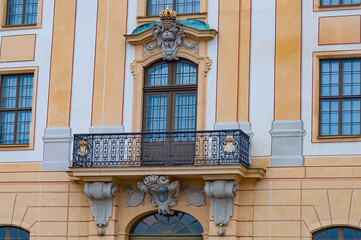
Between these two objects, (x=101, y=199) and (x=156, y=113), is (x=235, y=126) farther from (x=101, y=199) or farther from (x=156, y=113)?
(x=101, y=199)

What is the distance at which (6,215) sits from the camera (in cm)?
2500

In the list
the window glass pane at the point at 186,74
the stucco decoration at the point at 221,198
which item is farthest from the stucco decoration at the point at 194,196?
the window glass pane at the point at 186,74

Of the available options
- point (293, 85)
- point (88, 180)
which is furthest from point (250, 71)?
point (88, 180)

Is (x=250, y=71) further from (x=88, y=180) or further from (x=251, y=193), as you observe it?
(x=88, y=180)

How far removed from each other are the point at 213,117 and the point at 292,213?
333 cm

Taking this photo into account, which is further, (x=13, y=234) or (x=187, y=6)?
(x=187, y=6)

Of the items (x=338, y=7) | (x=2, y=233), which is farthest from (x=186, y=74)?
(x=2, y=233)

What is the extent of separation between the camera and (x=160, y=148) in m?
23.8

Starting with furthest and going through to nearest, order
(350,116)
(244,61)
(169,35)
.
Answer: (169,35) < (244,61) < (350,116)

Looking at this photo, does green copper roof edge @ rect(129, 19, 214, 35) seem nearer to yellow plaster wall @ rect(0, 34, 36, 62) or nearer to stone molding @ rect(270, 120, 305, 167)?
yellow plaster wall @ rect(0, 34, 36, 62)

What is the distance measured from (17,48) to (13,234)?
5307mm

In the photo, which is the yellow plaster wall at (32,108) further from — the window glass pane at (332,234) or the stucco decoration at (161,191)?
the window glass pane at (332,234)

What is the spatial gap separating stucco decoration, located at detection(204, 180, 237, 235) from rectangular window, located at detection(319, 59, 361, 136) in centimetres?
278

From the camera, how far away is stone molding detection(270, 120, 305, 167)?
76.0 feet
